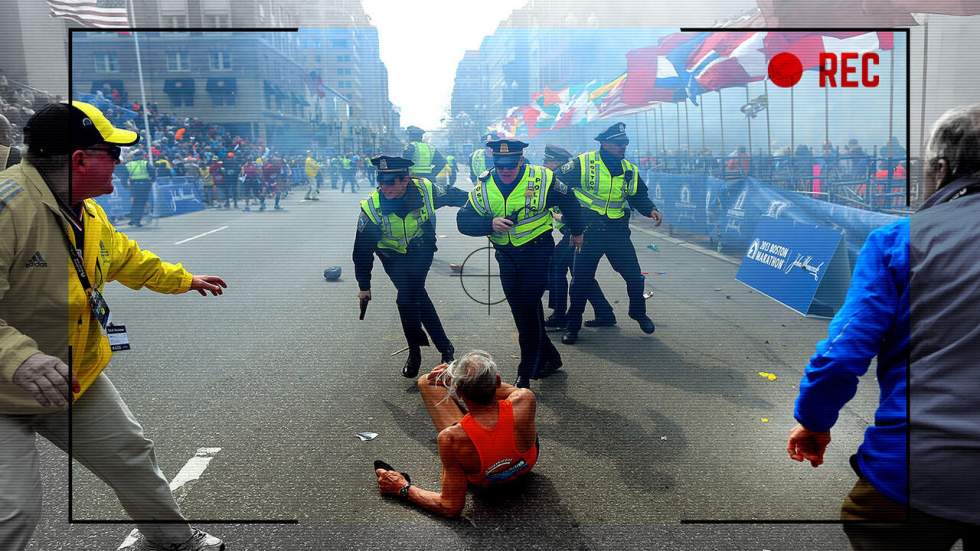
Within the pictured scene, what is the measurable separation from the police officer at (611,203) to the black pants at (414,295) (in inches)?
47.4

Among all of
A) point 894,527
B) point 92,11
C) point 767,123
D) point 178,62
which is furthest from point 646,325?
point 92,11

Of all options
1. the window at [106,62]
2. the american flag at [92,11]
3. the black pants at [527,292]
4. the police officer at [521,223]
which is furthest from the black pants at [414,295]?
the american flag at [92,11]

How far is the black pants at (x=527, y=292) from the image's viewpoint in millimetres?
3932

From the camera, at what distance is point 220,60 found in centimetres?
261

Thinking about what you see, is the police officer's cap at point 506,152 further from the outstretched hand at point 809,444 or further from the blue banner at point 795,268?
the outstretched hand at point 809,444

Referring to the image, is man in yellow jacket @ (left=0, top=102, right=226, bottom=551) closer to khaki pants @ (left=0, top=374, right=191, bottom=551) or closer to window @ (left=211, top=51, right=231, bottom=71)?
khaki pants @ (left=0, top=374, right=191, bottom=551)

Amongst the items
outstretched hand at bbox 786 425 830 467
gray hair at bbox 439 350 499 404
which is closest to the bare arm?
gray hair at bbox 439 350 499 404

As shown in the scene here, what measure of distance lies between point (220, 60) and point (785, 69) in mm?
2219

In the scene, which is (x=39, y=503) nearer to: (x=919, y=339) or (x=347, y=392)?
(x=347, y=392)

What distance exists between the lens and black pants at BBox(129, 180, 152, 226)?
13.7 feet

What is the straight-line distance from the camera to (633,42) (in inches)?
108

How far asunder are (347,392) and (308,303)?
1659mm

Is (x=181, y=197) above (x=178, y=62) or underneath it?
underneath

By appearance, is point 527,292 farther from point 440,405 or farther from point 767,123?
point 767,123
